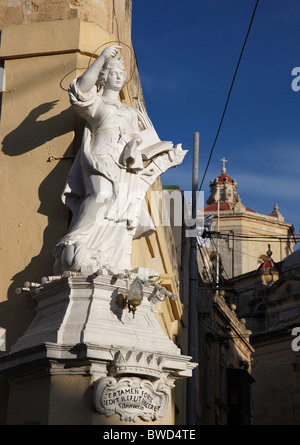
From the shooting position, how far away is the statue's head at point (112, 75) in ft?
31.3

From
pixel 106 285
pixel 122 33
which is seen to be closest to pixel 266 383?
pixel 122 33

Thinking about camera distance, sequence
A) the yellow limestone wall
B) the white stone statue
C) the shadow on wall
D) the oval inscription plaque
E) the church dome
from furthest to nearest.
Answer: the church dome → the yellow limestone wall → the shadow on wall → the white stone statue → the oval inscription plaque

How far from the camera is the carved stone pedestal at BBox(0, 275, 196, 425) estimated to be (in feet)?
26.3

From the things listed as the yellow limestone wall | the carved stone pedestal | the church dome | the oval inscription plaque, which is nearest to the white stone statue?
the carved stone pedestal

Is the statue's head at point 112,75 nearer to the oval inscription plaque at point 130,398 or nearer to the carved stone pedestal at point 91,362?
the carved stone pedestal at point 91,362

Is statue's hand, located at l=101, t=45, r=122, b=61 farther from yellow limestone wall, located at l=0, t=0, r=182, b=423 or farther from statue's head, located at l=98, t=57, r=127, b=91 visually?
yellow limestone wall, located at l=0, t=0, r=182, b=423

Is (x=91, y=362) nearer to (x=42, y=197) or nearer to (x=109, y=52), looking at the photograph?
(x=42, y=197)

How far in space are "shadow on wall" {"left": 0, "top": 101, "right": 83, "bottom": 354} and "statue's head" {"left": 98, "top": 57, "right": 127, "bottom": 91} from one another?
2.35 feet

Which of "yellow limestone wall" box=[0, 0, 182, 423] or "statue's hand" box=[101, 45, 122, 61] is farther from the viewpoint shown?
"yellow limestone wall" box=[0, 0, 182, 423]

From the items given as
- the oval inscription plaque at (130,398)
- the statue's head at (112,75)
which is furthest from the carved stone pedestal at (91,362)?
the statue's head at (112,75)

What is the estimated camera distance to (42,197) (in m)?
9.89

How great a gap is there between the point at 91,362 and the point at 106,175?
2.23 meters

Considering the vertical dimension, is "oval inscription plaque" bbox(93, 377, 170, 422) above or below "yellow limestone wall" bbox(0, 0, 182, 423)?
below

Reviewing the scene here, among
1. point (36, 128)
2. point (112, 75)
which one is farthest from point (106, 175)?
point (36, 128)
